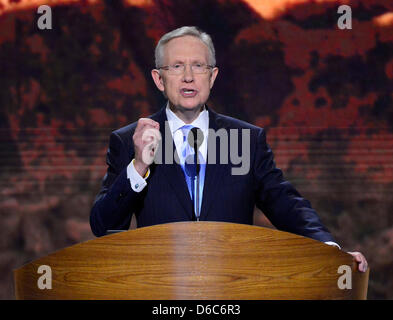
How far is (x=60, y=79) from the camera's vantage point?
10.7 feet

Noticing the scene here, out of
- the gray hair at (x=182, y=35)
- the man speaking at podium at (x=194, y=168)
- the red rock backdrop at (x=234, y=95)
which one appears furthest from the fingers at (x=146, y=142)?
the red rock backdrop at (x=234, y=95)

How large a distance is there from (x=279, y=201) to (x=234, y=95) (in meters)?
1.36

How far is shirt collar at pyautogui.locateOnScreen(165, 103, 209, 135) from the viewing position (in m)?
2.07

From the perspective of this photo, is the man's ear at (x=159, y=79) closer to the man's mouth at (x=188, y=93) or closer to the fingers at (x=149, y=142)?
the man's mouth at (x=188, y=93)

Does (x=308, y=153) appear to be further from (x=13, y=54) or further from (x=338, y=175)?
(x=13, y=54)

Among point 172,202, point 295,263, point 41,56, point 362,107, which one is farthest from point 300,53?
point 295,263

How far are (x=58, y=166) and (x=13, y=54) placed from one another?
0.64m

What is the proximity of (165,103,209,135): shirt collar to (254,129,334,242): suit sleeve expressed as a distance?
19 centimetres

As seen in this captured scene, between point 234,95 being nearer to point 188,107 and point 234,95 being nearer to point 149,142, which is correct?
point 188,107

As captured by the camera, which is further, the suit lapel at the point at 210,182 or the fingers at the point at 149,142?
the suit lapel at the point at 210,182

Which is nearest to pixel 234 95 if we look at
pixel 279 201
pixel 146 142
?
pixel 279 201

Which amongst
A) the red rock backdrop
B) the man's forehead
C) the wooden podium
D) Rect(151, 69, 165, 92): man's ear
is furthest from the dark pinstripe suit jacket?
the red rock backdrop

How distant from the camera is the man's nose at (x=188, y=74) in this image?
197cm

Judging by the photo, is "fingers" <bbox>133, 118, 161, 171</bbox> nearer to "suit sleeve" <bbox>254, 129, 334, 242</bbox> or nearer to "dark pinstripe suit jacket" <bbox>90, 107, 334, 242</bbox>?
"dark pinstripe suit jacket" <bbox>90, 107, 334, 242</bbox>
